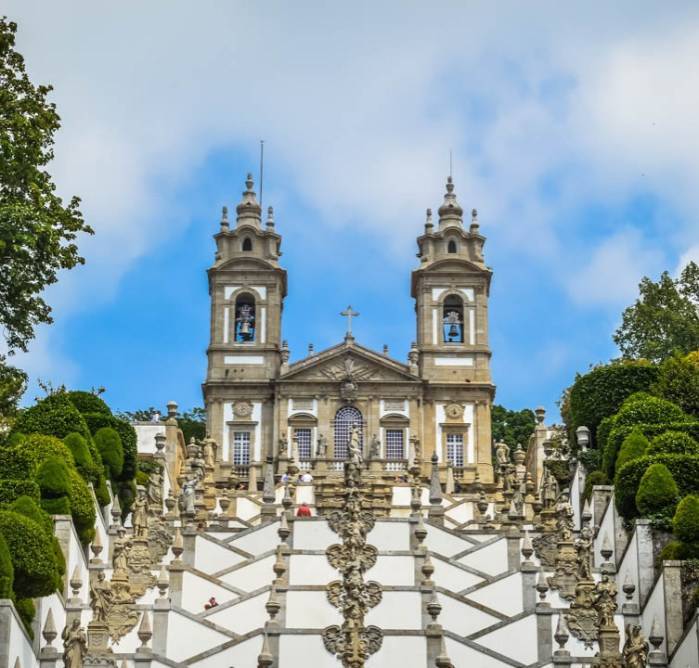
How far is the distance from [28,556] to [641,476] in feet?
44.2

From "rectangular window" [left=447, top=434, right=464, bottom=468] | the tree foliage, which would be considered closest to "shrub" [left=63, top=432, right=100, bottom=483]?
the tree foliage

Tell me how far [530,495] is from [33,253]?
62.7 ft

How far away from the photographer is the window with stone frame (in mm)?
62031

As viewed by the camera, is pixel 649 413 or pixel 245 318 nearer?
pixel 649 413

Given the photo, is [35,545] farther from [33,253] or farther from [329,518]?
[329,518]

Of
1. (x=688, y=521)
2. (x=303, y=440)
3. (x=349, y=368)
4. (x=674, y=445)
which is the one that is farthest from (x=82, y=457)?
(x=349, y=368)

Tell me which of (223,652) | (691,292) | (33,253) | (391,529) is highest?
(691,292)

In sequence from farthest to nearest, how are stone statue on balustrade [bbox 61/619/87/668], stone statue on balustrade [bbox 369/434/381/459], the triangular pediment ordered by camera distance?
the triangular pediment
stone statue on balustrade [bbox 369/434/381/459]
stone statue on balustrade [bbox 61/619/87/668]

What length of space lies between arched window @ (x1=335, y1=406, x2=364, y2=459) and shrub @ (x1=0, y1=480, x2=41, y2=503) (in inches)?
1077

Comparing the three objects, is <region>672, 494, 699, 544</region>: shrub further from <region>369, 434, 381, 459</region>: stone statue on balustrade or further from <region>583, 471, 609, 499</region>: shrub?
<region>369, 434, 381, 459</region>: stone statue on balustrade

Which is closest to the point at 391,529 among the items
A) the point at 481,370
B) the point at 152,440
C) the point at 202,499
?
the point at 202,499

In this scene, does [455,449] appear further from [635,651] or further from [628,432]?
[635,651]

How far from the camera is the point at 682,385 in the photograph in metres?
46.0

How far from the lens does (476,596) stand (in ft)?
119
